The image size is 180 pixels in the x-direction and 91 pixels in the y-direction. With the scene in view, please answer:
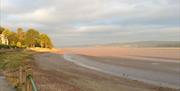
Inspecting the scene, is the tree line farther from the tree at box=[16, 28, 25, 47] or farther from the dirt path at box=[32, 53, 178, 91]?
the dirt path at box=[32, 53, 178, 91]

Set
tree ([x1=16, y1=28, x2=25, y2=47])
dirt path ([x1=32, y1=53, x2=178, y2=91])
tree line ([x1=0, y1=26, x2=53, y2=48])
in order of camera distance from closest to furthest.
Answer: dirt path ([x1=32, y1=53, x2=178, y2=91]), tree line ([x1=0, y1=26, x2=53, y2=48]), tree ([x1=16, y1=28, x2=25, y2=47])

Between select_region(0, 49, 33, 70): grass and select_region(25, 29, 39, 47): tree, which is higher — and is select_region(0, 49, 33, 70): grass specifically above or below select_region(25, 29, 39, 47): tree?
below

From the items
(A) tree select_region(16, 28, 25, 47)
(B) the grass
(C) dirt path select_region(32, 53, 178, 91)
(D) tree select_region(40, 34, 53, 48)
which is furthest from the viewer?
(D) tree select_region(40, 34, 53, 48)

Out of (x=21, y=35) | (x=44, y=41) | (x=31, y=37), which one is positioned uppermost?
(x=21, y=35)

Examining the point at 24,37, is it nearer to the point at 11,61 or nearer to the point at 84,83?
the point at 11,61

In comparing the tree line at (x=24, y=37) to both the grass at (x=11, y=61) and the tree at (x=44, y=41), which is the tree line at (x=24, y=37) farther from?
the grass at (x=11, y=61)

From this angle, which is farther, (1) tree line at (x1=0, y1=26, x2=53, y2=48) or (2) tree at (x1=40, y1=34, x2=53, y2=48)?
(2) tree at (x1=40, y1=34, x2=53, y2=48)

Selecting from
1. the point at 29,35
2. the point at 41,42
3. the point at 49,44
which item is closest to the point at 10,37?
the point at 29,35

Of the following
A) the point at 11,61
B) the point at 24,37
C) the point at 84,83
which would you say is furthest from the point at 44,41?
the point at 84,83

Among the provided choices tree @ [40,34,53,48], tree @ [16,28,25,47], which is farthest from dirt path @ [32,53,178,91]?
tree @ [40,34,53,48]

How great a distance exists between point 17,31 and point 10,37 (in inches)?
607

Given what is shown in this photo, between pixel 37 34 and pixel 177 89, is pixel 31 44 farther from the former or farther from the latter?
pixel 177 89

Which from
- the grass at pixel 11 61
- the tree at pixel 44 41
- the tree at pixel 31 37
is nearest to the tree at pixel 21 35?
the tree at pixel 31 37

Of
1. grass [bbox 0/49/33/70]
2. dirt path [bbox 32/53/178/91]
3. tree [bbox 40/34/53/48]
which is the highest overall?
tree [bbox 40/34/53/48]
